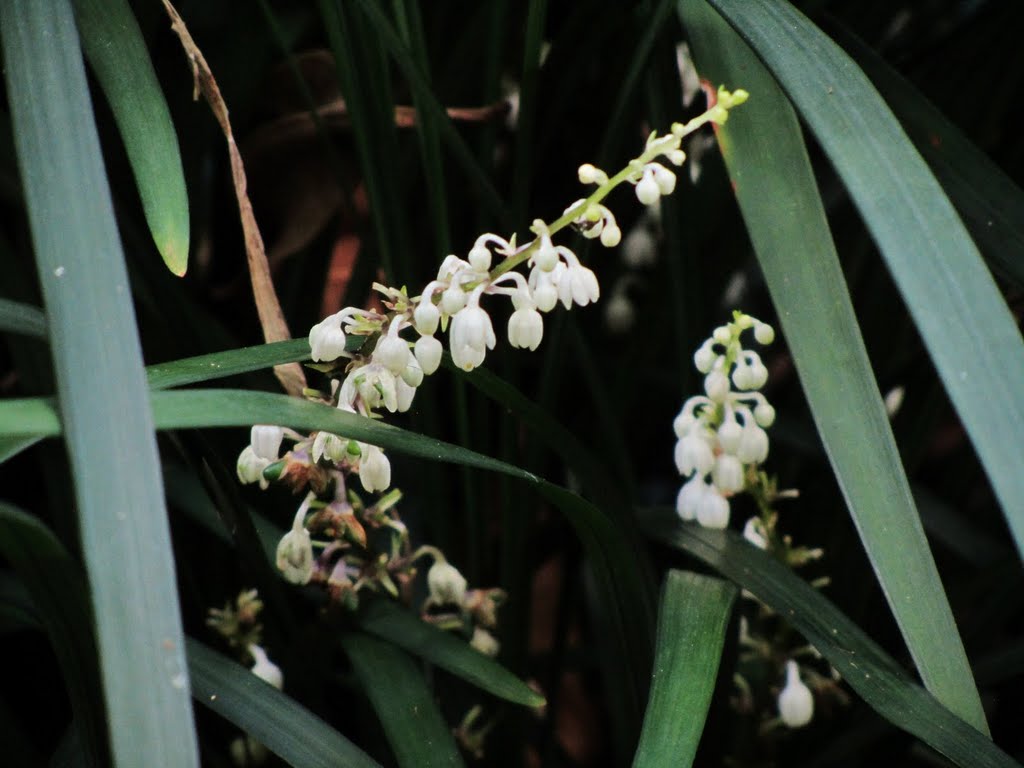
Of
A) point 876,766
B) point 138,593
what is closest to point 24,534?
point 138,593

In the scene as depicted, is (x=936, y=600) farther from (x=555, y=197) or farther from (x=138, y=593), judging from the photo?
(x=555, y=197)

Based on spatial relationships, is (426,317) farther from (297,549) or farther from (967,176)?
(967,176)

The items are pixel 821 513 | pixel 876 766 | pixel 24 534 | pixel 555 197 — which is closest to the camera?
pixel 24 534

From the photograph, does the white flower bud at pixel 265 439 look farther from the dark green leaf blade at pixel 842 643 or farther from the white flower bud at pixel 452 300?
the dark green leaf blade at pixel 842 643

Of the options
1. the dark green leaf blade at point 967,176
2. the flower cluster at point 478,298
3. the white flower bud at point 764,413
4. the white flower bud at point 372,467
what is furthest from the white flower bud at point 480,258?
the dark green leaf blade at point 967,176

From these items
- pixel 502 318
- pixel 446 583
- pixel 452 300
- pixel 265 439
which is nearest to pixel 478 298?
pixel 452 300
